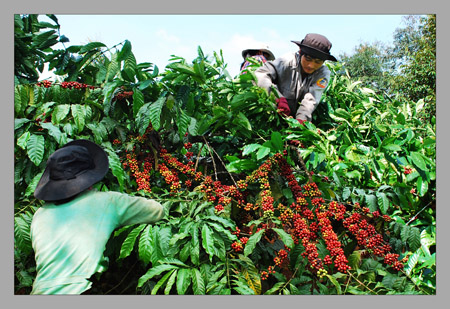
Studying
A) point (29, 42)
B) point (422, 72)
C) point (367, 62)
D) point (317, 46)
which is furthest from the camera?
point (367, 62)

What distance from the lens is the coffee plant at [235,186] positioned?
5.47ft

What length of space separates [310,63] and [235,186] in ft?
2.98

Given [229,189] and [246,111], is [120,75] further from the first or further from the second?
[229,189]

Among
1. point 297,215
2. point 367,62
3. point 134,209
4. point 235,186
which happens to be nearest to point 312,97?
point 235,186

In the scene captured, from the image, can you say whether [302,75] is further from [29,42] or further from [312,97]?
[29,42]

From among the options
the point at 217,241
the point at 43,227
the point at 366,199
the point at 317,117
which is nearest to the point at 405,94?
the point at 317,117

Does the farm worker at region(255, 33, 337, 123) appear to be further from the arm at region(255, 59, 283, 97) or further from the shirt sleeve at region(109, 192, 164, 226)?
the shirt sleeve at region(109, 192, 164, 226)

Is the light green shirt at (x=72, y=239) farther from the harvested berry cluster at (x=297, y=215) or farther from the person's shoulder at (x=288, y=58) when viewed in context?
the person's shoulder at (x=288, y=58)

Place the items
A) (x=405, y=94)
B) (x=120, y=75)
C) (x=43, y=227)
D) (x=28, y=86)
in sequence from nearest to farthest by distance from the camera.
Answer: (x=43, y=227) → (x=28, y=86) → (x=120, y=75) → (x=405, y=94)

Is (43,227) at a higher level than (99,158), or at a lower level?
lower

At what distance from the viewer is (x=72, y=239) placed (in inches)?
56.4

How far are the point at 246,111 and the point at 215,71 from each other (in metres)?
0.28

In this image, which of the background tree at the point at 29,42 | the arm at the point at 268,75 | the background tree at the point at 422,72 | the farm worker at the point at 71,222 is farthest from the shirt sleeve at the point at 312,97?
the background tree at the point at 422,72

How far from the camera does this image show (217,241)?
167 centimetres
